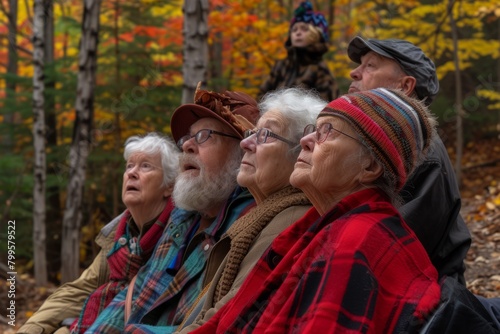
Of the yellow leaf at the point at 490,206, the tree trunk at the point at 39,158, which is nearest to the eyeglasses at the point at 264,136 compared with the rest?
the yellow leaf at the point at 490,206

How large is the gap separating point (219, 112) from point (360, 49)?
2.74 feet

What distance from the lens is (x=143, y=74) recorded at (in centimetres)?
1130

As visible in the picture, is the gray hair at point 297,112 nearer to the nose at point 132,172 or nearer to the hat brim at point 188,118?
the hat brim at point 188,118

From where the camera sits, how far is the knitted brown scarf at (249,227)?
293 cm

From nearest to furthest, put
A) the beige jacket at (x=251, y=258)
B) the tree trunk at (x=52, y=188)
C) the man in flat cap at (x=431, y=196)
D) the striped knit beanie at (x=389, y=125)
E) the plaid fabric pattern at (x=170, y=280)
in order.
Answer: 1. the man in flat cap at (x=431, y=196)
2. the striped knit beanie at (x=389, y=125)
3. the beige jacket at (x=251, y=258)
4. the plaid fabric pattern at (x=170, y=280)
5. the tree trunk at (x=52, y=188)

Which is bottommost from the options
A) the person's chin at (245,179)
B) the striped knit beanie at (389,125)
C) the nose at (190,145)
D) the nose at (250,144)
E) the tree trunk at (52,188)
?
the tree trunk at (52,188)

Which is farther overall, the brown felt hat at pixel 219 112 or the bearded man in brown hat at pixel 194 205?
the brown felt hat at pixel 219 112

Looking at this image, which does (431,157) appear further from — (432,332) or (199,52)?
(199,52)

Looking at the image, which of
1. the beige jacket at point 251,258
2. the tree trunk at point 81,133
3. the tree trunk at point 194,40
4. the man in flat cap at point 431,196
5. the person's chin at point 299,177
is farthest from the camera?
the tree trunk at point 81,133

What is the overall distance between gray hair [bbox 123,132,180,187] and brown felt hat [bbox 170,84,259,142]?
33 centimetres

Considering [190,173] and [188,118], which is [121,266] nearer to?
[190,173]

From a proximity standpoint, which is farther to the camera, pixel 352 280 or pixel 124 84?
pixel 124 84

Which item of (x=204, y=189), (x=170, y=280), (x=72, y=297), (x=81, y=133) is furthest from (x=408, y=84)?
(x=81, y=133)

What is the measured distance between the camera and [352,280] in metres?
2.03
